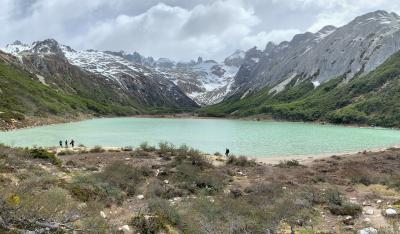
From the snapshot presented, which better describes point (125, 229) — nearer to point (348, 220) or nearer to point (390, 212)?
point (348, 220)

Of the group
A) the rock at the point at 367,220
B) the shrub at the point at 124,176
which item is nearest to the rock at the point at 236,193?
the shrub at the point at 124,176

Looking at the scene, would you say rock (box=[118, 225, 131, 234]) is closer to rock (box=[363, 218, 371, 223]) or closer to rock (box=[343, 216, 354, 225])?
rock (box=[343, 216, 354, 225])

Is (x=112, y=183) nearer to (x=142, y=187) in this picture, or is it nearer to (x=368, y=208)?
(x=142, y=187)

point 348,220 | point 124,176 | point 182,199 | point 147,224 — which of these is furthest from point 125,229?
point 124,176

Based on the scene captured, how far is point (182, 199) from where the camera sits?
76.3 feet

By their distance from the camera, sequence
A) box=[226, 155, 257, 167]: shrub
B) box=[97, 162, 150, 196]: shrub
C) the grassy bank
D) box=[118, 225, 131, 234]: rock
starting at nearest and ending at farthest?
1. the grassy bank
2. box=[118, 225, 131, 234]: rock
3. box=[97, 162, 150, 196]: shrub
4. box=[226, 155, 257, 167]: shrub

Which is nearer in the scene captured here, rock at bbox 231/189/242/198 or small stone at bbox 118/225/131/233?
small stone at bbox 118/225/131/233

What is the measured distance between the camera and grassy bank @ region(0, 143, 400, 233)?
14.8 m

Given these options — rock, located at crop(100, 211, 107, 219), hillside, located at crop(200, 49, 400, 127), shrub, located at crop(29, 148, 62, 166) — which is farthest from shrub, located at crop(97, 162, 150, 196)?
hillside, located at crop(200, 49, 400, 127)

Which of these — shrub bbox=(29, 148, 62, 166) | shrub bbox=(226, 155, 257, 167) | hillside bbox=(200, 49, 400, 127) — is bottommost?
shrub bbox=(226, 155, 257, 167)

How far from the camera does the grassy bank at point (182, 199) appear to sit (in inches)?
582

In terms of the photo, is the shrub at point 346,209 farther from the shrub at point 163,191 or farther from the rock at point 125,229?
the rock at point 125,229

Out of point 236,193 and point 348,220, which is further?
point 236,193

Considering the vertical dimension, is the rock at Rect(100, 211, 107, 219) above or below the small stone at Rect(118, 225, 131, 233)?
above
